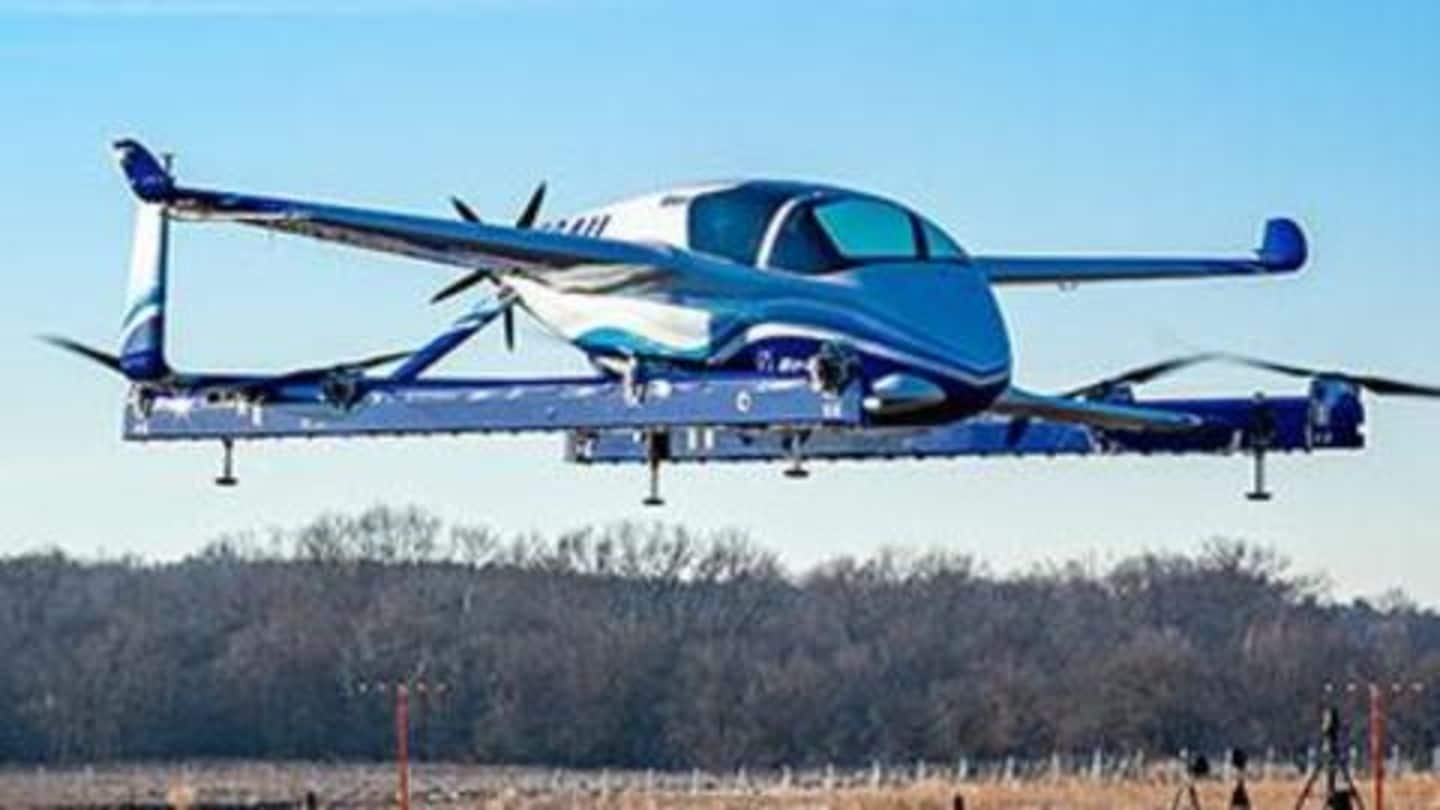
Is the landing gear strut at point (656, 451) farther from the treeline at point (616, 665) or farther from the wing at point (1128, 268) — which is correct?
the treeline at point (616, 665)

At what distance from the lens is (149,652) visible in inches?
4520

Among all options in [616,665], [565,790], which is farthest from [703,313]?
[616,665]

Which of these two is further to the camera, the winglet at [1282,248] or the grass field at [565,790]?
the grass field at [565,790]

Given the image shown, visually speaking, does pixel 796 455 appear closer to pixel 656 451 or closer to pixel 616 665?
pixel 656 451

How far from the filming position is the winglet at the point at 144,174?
133 feet

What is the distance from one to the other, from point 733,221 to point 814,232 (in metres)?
0.98

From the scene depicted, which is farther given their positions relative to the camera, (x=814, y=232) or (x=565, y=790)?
(x=565, y=790)

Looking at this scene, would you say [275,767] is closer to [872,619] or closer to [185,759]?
[185,759]

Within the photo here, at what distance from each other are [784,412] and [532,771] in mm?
Answer: 63876

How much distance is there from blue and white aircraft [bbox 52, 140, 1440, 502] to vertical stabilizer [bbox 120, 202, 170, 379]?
0.02 meters

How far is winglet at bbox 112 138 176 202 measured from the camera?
40531mm

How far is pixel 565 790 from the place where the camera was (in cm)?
7944

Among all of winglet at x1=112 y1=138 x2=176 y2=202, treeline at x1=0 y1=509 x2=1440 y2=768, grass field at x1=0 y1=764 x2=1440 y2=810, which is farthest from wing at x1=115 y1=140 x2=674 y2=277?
treeline at x1=0 y1=509 x2=1440 y2=768

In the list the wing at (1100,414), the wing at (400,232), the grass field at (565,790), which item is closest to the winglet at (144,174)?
the wing at (400,232)
